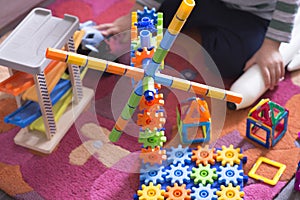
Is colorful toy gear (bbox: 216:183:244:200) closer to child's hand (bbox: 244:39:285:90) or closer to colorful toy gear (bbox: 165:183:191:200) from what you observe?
colorful toy gear (bbox: 165:183:191:200)

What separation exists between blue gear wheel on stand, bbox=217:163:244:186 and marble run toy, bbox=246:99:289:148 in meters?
0.10

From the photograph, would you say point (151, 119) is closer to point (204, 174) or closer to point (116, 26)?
point (204, 174)

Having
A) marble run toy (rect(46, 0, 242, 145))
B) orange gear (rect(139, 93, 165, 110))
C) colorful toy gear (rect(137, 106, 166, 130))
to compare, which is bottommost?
colorful toy gear (rect(137, 106, 166, 130))

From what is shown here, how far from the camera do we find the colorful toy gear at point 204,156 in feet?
3.55

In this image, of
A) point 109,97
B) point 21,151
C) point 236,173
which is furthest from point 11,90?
point 236,173

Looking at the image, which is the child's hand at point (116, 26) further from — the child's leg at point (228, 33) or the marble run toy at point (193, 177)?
the marble run toy at point (193, 177)

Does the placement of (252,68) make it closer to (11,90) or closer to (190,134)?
(190,134)

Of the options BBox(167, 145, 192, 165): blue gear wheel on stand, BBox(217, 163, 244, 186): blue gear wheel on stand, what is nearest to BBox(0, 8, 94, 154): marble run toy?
BBox(167, 145, 192, 165): blue gear wheel on stand

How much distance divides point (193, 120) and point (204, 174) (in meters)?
0.12

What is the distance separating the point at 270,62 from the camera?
3.98 feet

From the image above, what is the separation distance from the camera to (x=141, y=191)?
1028 millimetres

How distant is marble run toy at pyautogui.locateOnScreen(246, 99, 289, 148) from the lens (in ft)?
3.59

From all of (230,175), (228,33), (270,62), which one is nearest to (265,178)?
(230,175)

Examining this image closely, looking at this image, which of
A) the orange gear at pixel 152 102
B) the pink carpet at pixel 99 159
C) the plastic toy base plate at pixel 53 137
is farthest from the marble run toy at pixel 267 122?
the plastic toy base plate at pixel 53 137
